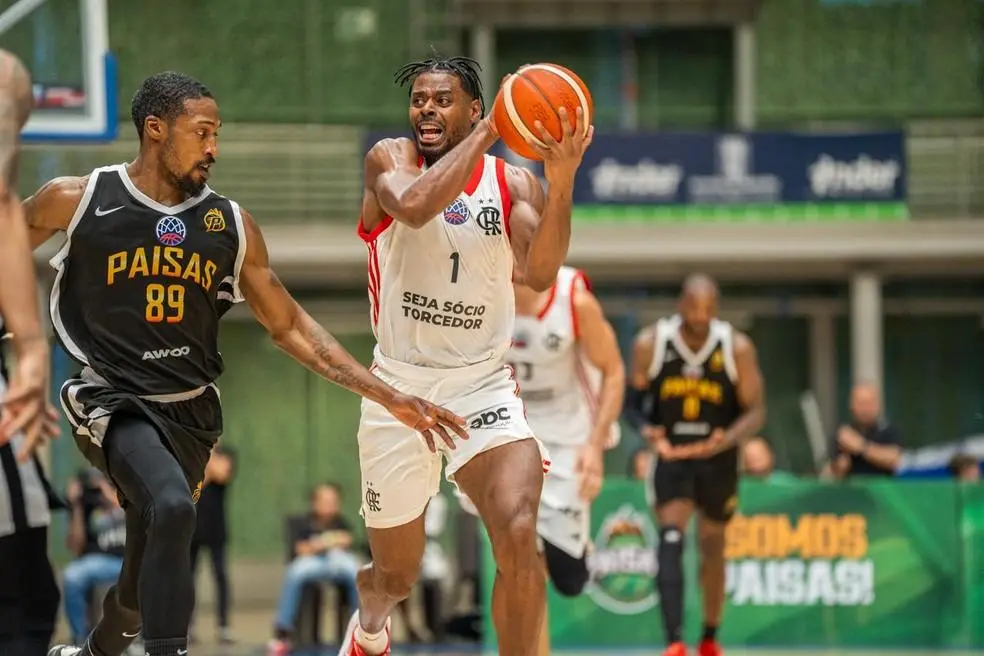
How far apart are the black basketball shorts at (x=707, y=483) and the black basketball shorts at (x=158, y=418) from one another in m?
4.33

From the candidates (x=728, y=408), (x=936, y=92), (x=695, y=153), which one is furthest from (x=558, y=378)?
(x=936, y=92)

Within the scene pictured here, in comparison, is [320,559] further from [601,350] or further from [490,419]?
[490,419]

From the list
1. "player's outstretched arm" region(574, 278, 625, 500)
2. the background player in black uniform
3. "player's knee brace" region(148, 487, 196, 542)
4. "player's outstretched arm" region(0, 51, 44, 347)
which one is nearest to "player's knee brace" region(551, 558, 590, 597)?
"player's outstretched arm" region(574, 278, 625, 500)

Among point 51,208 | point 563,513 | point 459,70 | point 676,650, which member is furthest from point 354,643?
point 676,650

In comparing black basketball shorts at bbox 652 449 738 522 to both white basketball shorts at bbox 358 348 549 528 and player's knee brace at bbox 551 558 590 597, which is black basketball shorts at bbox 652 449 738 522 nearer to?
player's knee brace at bbox 551 558 590 597

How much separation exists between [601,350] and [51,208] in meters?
3.31

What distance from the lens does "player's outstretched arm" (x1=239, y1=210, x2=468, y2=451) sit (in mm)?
5457

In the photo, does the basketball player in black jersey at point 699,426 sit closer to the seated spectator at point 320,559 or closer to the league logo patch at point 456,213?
the seated spectator at point 320,559

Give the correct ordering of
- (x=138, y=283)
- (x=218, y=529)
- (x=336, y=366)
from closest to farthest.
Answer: (x=138, y=283), (x=336, y=366), (x=218, y=529)

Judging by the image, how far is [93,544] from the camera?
39.2 feet

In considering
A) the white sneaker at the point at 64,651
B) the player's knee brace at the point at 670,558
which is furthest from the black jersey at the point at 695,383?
the white sneaker at the point at 64,651

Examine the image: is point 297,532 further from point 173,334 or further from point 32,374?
point 32,374

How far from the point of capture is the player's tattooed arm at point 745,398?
9164 mm

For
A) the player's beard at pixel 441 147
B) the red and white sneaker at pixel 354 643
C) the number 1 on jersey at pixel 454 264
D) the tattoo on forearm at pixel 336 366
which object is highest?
the player's beard at pixel 441 147
